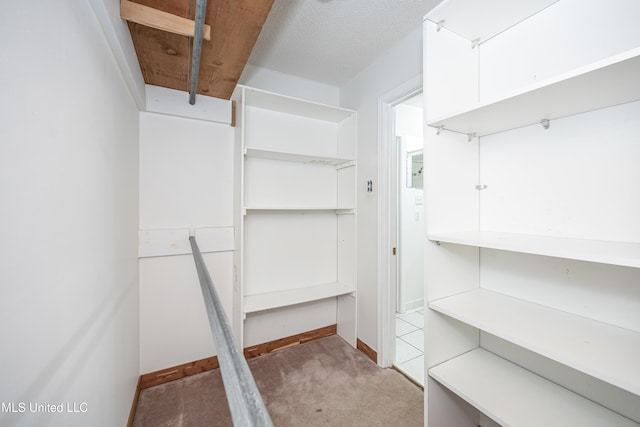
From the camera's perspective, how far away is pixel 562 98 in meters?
0.89

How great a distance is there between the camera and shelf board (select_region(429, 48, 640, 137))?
28.0 inches

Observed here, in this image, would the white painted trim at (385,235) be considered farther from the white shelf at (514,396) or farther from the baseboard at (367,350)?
the white shelf at (514,396)

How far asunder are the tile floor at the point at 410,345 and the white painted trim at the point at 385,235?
18 centimetres

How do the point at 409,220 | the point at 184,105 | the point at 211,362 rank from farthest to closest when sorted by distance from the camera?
1. the point at 409,220
2. the point at 211,362
3. the point at 184,105

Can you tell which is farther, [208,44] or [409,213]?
[409,213]

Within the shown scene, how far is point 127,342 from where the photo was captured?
1.44m

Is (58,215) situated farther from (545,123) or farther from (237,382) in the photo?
(545,123)

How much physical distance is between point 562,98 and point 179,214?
226cm

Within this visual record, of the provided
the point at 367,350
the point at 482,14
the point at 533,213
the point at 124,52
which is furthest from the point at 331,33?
the point at 367,350

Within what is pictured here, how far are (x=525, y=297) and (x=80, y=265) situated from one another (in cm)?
183

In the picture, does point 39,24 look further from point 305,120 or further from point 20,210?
point 305,120

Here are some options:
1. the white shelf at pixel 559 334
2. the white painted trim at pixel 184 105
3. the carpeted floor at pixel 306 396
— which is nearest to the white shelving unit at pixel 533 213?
the white shelf at pixel 559 334

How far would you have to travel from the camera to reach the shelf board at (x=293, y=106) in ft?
6.34

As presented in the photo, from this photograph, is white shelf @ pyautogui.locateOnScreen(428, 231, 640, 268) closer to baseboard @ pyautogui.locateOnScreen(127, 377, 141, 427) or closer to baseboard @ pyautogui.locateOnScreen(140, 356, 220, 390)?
baseboard @ pyautogui.locateOnScreen(140, 356, 220, 390)
